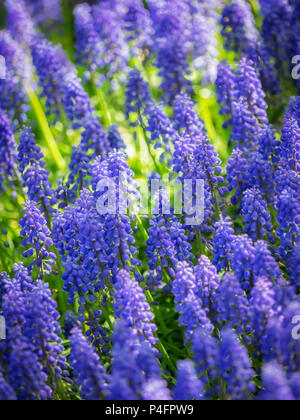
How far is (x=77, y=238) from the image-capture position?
273 inches

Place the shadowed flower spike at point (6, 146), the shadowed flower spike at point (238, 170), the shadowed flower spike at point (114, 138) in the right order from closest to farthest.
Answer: the shadowed flower spike at point (238, 170)
the shadowed flower spike at point (6, 146)
the shadowed flower spike at point (114, 138)

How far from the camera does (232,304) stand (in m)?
6.16

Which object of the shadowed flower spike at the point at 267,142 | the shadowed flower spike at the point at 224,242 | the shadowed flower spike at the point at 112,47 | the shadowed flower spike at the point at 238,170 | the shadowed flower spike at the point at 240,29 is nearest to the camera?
the shadowed flower spike at the point at 224,242

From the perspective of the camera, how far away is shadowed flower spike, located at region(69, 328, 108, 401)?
5793 millimetres

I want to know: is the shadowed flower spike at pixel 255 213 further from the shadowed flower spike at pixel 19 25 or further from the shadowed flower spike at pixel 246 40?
the shadowed flower spike at pixel 19 25

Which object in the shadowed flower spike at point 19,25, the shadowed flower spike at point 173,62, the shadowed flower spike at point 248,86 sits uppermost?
the shadowed flower spike at point 19,25

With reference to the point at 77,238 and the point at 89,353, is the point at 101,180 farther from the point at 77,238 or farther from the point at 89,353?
the point at 89,353

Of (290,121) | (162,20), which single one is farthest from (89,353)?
(162,20)

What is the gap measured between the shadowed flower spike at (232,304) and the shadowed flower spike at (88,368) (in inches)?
54.7

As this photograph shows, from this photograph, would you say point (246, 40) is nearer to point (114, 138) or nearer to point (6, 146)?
point (114, 138)

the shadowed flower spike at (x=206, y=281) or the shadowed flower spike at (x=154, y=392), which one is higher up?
the shadowed flower spike at (x=206, y=281)

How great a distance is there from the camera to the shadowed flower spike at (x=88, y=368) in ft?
19.0

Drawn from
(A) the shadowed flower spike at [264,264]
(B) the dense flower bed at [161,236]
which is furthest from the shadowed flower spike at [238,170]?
(A) the shadowed flower spike at [264,264]

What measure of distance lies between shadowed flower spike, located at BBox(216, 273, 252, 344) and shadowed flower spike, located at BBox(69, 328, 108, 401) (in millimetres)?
1390
